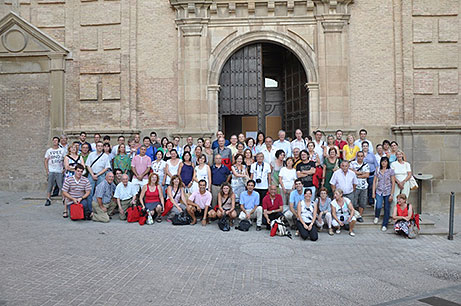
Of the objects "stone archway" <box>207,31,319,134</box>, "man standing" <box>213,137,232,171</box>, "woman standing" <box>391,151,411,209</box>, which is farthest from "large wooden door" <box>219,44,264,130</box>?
"woman standing" <box>391,151,411,209</box>

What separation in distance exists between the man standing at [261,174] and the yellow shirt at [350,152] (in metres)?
2.35

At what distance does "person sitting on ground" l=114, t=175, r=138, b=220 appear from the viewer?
8.91 metres

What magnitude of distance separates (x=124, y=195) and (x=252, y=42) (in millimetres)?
7044

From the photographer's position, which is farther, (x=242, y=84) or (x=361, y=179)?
(x=242, y=84)

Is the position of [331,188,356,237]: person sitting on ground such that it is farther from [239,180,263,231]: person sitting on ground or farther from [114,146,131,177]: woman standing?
[114,146,131,177]: woman standing

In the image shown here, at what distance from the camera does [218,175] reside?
8.93 meters

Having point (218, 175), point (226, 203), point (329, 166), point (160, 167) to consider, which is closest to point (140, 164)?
point (160, 167)

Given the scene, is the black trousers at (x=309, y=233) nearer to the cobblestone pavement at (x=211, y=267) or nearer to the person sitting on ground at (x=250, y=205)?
the cobblestone pavement at (x=211, y=267)

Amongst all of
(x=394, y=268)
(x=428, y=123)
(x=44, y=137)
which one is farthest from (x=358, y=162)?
(x=44, y=137)

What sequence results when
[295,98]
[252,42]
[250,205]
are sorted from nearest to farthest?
[250,205], [252,42], [295,98]

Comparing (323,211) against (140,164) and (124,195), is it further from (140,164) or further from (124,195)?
(124,195)

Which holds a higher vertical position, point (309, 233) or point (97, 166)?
point (97, 166)

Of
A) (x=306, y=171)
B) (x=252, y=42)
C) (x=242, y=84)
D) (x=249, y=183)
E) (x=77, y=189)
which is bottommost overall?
(x=77, y=189)

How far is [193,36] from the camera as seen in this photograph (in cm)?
1252
